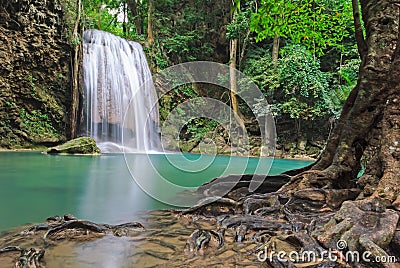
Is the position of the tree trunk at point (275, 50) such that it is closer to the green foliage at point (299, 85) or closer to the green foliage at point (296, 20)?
the green foliage at point (299, 85)

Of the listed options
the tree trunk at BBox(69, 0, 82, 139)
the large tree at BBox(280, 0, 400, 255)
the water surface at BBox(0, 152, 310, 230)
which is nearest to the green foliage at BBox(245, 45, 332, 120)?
the tree trunk at BBox(69, 0, 82, 139)

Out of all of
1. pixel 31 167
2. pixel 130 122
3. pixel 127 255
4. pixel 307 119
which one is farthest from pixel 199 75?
pixel 127 255

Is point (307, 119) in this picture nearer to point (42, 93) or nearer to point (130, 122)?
point (130, 122)

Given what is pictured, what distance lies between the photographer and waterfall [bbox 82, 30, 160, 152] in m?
15.4

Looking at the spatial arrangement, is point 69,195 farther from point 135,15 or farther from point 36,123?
point 135,15

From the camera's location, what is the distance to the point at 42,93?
47.6ft

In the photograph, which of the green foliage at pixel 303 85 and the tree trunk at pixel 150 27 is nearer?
the green foliage at pixel 303 85

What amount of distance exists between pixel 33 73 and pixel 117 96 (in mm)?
4056

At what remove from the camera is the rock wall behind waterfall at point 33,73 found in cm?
1318

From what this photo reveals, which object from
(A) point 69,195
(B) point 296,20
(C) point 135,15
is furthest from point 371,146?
(C) point 135,15

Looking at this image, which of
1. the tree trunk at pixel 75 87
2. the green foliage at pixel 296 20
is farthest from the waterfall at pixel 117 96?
the green foliage at pixel 296 20
